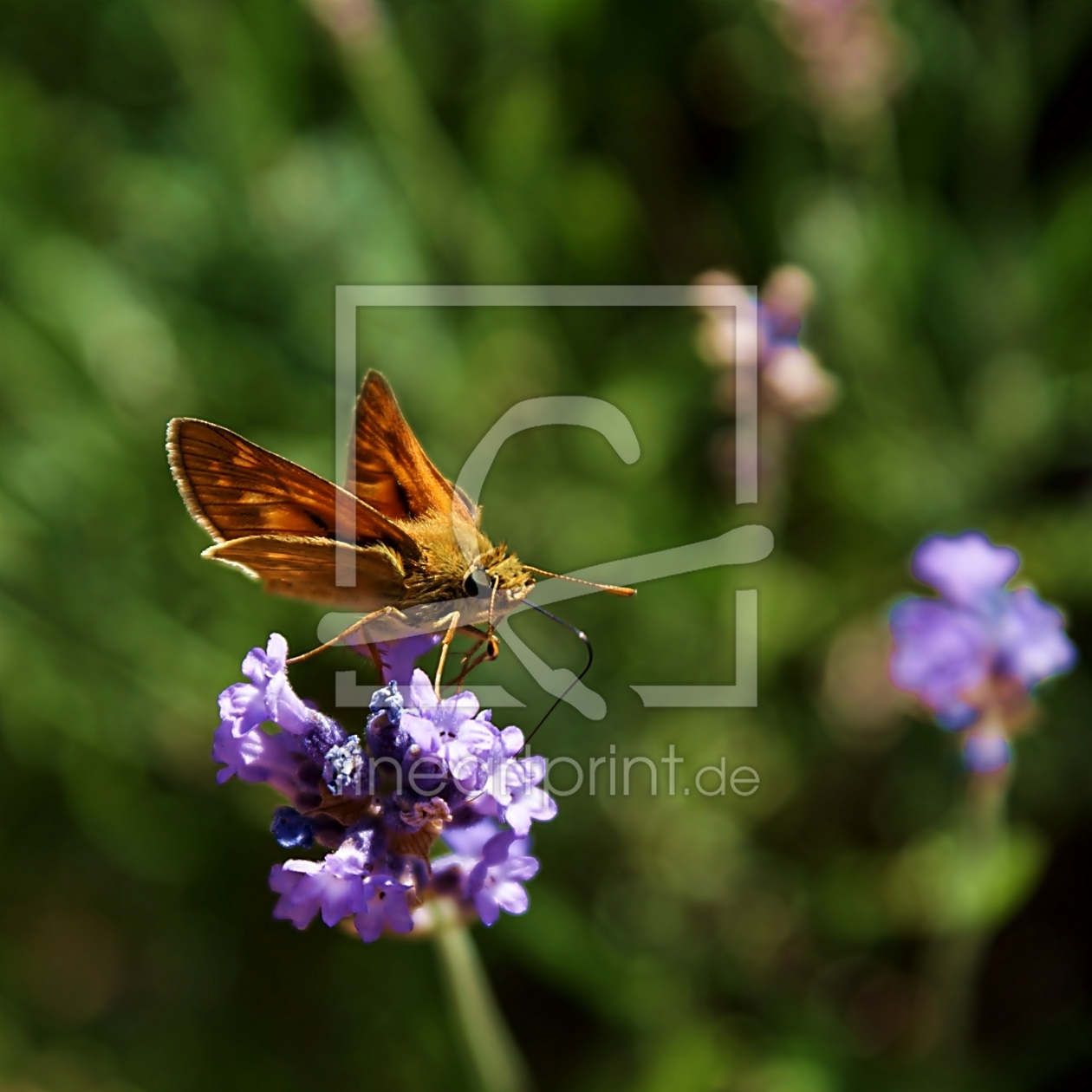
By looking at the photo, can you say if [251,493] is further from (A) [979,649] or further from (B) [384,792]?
(A) [979,649]

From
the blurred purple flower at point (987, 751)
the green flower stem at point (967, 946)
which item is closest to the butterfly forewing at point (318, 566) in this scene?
the blurred purple flower at point (987, 751)

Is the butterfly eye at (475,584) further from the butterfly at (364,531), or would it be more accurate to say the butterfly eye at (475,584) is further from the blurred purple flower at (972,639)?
the blurred purple flower at (972,639)

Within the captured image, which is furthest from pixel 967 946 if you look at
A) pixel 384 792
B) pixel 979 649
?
pixel 384 792

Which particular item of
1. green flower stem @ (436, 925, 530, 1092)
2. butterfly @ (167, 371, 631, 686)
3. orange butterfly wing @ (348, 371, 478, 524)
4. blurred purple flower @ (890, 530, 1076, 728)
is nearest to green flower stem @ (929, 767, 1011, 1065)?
blurred purple flower @ (890, 530, 1076, 728)

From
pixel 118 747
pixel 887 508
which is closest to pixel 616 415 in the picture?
pixel 887 508

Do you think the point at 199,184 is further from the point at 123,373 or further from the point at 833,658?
the point at 833,658

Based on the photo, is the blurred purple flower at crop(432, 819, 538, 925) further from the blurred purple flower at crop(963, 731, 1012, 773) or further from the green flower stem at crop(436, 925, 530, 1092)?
the blurred purple flower at crop(963, 731, 1012, 773)
